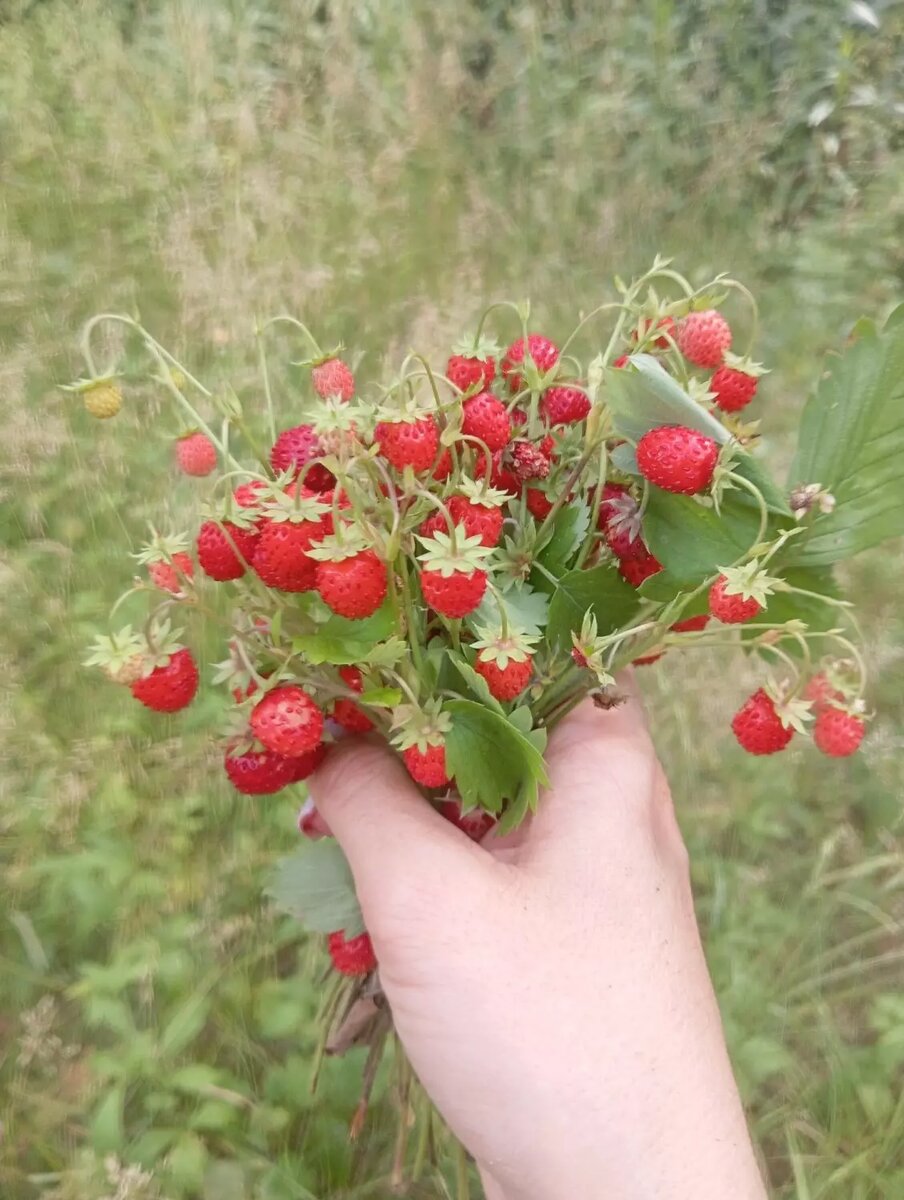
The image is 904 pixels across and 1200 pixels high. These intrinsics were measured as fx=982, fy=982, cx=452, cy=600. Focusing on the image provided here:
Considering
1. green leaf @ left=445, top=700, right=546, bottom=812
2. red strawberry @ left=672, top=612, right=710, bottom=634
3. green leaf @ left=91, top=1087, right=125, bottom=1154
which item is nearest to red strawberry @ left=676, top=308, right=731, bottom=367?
red strawberry @ left=672, top=612, right=710, bottom=634

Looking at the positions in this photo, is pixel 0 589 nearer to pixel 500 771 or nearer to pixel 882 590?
pixel 500 771

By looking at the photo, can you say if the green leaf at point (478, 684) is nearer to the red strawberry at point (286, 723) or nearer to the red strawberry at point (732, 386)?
the red strawberry at point (286, 723)

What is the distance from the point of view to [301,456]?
702 mm

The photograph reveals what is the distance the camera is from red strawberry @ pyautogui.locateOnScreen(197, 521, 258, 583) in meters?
0.68

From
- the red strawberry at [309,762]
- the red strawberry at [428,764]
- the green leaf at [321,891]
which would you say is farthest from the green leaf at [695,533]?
the green leaf at [321,891]

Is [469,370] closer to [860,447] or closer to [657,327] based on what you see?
[657,327]

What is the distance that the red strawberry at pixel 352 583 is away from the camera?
0.60 m

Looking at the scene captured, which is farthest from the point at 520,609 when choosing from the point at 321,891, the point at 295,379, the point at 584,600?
the point at 295,379

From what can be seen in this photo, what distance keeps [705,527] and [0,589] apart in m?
1.03

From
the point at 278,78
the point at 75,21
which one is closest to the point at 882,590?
the point at 278,78

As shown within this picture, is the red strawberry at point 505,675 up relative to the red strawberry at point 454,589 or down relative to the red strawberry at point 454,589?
down

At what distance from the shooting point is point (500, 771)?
76cm

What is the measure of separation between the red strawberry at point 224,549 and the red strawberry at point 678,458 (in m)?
0.27

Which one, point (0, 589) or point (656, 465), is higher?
point (656, 465)
